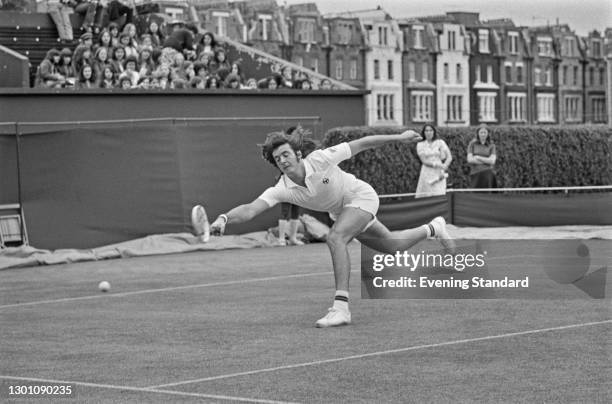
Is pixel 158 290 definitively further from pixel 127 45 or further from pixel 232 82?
pixel 127 45

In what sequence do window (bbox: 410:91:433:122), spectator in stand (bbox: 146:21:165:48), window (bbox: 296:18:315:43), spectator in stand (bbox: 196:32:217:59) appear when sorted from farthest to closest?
window (bbox: 410:91:433:122), window (bbox: 296:18:315:43), spectator in stand (bbox: 146:21:165:48), spectator in stand (bbox: 196:32:217:59)

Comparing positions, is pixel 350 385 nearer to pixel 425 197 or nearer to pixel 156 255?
pixel 156 255

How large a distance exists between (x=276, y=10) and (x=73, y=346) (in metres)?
89.4

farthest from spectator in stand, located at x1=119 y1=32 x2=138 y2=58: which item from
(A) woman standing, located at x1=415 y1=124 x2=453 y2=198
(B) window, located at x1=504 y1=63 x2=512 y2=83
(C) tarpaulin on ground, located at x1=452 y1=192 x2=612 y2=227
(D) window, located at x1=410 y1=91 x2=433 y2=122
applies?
(B) window, located at x1=504 y1=63 x2=512 y2=83

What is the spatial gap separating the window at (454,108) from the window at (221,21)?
19.6m

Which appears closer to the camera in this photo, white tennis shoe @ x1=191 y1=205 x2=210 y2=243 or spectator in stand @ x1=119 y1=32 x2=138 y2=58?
white tennis shoe @ x1=191 y1=205 x2=210 y2=243

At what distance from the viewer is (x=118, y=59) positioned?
85.9 ft

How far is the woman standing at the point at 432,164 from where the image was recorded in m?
22.8

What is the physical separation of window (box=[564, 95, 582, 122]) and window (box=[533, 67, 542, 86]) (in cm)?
344

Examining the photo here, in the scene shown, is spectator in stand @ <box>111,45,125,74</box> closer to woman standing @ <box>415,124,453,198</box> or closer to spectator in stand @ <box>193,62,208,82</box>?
spectator in stand @ <box>193,62,208,82</box>

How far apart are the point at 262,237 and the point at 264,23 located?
2986 inches

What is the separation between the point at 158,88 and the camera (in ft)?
83.1

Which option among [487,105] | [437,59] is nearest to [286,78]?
[437,59]

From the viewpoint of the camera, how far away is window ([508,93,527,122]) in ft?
360
